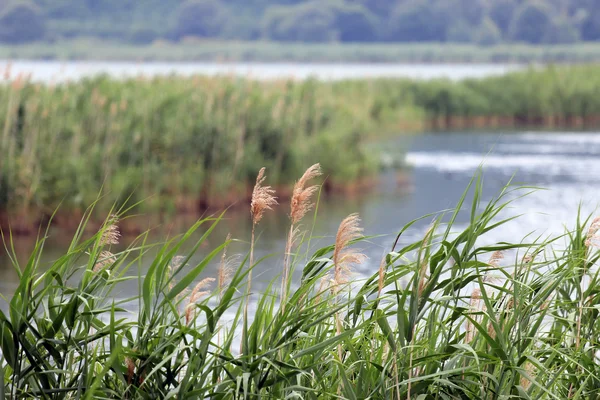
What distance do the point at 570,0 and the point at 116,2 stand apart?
34345 millimetres

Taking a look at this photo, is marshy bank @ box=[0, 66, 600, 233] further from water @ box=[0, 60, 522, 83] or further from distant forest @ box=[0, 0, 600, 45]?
distant forest @ box=[0, 0, 600, 45]

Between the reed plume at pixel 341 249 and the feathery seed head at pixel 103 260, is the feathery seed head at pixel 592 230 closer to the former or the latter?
the reed plume at pixel 341 249

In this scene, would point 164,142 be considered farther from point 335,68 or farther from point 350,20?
point 350,20

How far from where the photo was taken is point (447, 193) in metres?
16.3

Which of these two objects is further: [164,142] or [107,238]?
[164,142]

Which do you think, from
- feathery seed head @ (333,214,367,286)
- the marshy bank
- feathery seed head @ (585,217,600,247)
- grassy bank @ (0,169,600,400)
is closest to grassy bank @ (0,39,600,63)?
the marshy bank

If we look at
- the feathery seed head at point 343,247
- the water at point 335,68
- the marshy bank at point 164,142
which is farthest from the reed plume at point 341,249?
the water at point 335,68

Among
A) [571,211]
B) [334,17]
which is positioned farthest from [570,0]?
[571,211]

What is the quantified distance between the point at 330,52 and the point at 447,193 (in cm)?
5884

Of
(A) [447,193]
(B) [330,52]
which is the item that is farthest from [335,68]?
(A) [447,193]

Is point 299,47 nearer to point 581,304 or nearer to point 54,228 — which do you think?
point 54,228

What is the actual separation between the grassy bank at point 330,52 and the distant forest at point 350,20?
2.45 ft

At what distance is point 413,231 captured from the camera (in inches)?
499

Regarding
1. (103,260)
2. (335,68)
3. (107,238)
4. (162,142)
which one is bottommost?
(335,68)
